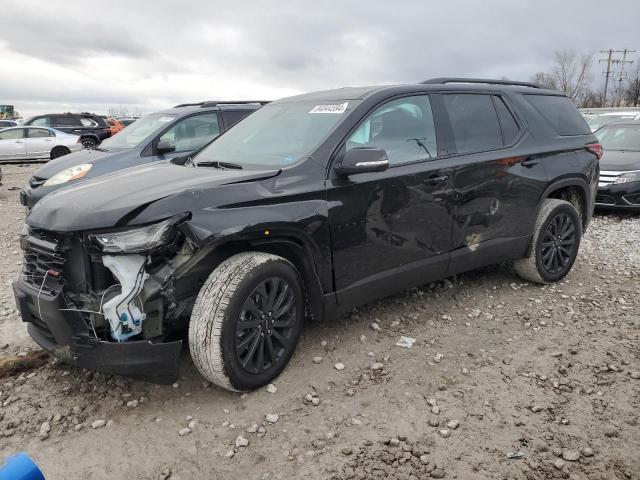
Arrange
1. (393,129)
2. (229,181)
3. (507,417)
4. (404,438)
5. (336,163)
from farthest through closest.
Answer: (393,129) < (336,163) < (229,181) < (507,417) < (404,438)

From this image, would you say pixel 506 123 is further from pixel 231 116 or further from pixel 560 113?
pixel 231 116

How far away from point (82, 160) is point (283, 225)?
521cm

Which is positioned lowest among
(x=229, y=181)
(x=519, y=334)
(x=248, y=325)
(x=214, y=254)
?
(x=519, y=334)

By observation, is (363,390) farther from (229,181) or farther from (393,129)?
(393,129)

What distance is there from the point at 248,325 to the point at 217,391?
1.75 ft

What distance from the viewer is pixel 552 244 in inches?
188

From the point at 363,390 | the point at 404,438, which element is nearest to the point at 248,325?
the point at 363,390

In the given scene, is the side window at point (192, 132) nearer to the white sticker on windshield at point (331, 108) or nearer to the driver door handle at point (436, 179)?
the white sticker on windshield at point (331, 108)

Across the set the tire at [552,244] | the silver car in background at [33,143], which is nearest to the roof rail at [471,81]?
the tire at [552,244]

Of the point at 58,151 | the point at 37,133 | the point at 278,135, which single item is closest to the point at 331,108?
the point at 278,135

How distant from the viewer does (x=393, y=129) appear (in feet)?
12.1

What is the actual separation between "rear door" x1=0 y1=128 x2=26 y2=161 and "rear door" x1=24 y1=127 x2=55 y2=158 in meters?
0.15

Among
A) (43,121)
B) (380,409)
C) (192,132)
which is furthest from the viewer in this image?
(43,121)

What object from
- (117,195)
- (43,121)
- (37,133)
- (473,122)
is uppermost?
(43,121)
